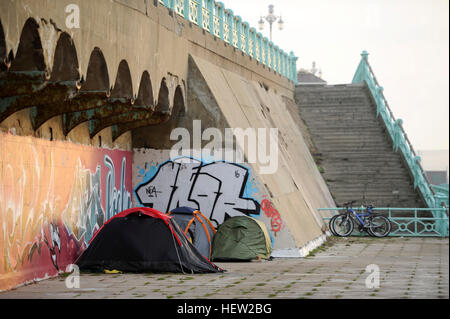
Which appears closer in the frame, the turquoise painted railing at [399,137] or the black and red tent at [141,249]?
the black and red tent at [141,249]

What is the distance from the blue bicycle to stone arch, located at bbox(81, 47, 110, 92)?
12177 millimetres

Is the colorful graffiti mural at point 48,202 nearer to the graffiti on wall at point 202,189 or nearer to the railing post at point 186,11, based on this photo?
the graffiti on wall at point 202,189

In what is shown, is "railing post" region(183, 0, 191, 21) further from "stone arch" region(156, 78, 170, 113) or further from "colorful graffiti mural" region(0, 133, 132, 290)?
"colorful graffiti mural" region(0, 133, 132, 290)

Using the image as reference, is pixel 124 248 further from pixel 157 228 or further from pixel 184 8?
pixel 184 8

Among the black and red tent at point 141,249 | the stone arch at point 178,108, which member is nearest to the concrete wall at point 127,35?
the stone arch at point 178,108

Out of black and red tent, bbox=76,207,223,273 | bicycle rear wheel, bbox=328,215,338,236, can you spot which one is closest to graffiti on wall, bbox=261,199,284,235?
black and red tent, bbox=76,207,223,273

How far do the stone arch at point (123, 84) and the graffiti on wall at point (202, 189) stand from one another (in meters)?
3.97

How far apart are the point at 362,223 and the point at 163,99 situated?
9448 mm

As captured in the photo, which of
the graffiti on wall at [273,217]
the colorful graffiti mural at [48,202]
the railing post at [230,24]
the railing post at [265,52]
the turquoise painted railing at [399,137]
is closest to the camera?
the colorful graffiti mural at [48,202]

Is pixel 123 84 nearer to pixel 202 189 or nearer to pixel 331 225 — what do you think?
pixel 202 189

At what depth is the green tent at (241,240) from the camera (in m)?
19.0

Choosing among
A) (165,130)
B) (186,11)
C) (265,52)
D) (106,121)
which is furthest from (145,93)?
(265,52)
